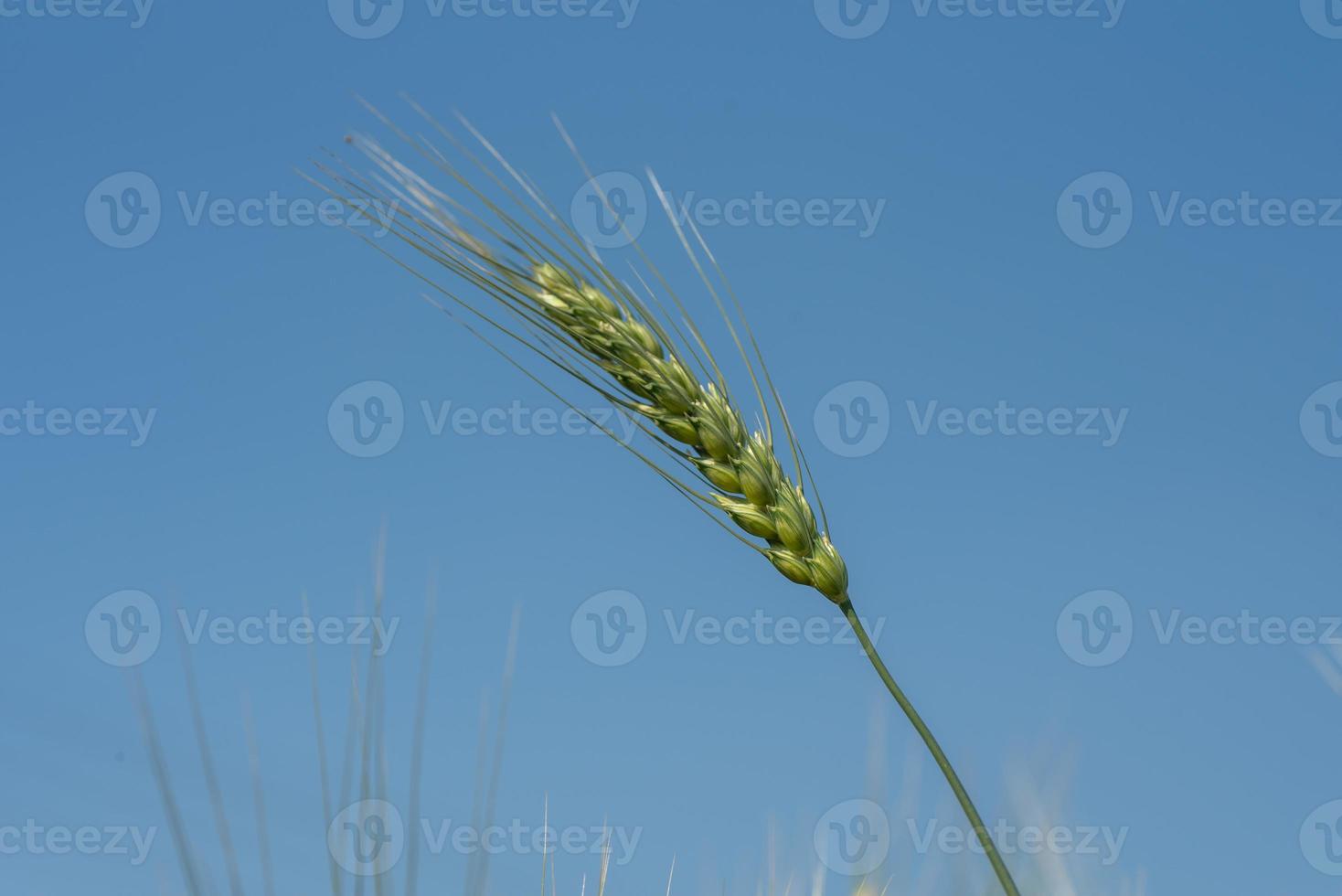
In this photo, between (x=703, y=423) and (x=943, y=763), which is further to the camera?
(x=703, y=423)

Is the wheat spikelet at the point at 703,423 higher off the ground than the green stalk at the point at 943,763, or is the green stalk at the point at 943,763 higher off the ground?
the wheat spikelet at the point at 703,423

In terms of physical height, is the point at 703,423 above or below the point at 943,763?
above

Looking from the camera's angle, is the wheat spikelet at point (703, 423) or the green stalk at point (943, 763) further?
the wheat spikelet at point (703, 423)

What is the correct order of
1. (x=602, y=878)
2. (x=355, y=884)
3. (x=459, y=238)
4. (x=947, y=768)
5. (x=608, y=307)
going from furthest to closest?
(x=602, y=878), (x=459, y=238), (x=608, y=307), (x=355, y=884), (x=947, y=768)

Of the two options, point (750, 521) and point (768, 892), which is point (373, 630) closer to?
point (750, 521)

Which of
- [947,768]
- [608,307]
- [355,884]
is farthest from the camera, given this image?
[608,307]

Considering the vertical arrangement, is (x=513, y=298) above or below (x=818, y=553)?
above

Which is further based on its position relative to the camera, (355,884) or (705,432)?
(705,432)

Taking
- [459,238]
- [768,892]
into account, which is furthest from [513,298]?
[768,892]
